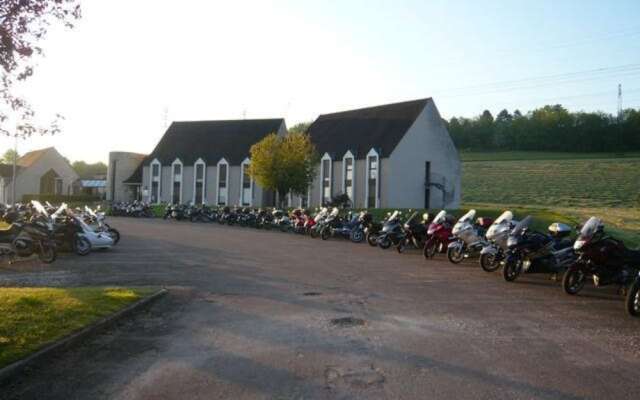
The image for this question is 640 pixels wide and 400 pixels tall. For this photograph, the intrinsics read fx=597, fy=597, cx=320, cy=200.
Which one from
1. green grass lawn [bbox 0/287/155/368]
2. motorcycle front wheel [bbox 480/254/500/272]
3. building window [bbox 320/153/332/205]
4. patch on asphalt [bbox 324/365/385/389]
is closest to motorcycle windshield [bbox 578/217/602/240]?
motorcycle front wheel [bbox 480/254/500/272]

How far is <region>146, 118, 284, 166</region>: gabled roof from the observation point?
6438 centimetres

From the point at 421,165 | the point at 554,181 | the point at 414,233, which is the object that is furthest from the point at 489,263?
the point at 554,181

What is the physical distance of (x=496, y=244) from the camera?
14.7 metres

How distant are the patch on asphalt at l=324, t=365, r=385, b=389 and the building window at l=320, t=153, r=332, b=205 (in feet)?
158

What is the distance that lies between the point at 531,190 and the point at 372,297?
231ft

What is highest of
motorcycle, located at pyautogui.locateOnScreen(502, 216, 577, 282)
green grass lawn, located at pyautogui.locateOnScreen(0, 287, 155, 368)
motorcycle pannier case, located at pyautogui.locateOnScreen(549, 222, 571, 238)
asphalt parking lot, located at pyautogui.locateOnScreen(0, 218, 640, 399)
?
motorcycle pannier case, located at pyautogui.locateOnScreen(549, 222, 571, 238)

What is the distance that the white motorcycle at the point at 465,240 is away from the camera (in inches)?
635

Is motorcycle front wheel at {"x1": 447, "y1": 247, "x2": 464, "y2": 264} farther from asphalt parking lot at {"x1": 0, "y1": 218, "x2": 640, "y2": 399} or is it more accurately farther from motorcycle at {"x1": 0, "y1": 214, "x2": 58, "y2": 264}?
motorcycle at {"x1": 0, "y1": 214, "x2": 58, "y2": 264}

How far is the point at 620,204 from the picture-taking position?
63594 mm

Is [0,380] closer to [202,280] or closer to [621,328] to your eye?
[202,280]

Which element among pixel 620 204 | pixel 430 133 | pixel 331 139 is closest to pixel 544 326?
pixel 430 133

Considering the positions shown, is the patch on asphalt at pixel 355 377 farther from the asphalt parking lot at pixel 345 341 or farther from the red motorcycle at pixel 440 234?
the red motorcycle at pixel 440 234

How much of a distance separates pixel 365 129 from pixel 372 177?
6.93 meters

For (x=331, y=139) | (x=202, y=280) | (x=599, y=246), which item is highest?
(x=331, y=139)
